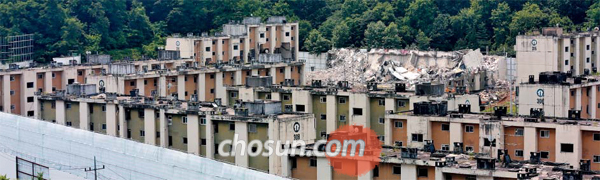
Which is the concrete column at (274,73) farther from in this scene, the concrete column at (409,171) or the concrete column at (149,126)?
the concrete column at (409,171)

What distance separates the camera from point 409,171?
45.1 metres

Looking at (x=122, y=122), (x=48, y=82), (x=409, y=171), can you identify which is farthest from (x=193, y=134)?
(x=48, y=82)

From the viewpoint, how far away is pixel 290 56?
90938 millimetres

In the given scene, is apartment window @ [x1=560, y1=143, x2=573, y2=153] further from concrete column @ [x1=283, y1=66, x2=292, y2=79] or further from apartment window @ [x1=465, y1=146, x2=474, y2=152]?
concrete column @ [x1=283, y1=66, x2=292, y2=79]

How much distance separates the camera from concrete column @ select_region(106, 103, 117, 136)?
59438mm

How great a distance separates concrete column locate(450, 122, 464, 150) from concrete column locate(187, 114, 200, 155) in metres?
10.2

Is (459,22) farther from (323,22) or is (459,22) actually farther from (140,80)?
(140,80)

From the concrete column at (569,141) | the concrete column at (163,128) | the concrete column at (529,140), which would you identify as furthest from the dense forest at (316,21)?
the concrete column at (569,141)

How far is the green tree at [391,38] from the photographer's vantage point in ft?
322

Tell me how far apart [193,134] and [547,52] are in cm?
2662

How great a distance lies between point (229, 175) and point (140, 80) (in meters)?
26.9

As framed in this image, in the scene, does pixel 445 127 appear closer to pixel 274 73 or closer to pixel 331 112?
pixel 331 112

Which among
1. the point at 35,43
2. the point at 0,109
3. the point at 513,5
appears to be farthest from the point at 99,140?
the point at 513,5

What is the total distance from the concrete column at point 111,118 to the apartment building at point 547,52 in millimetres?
24845
